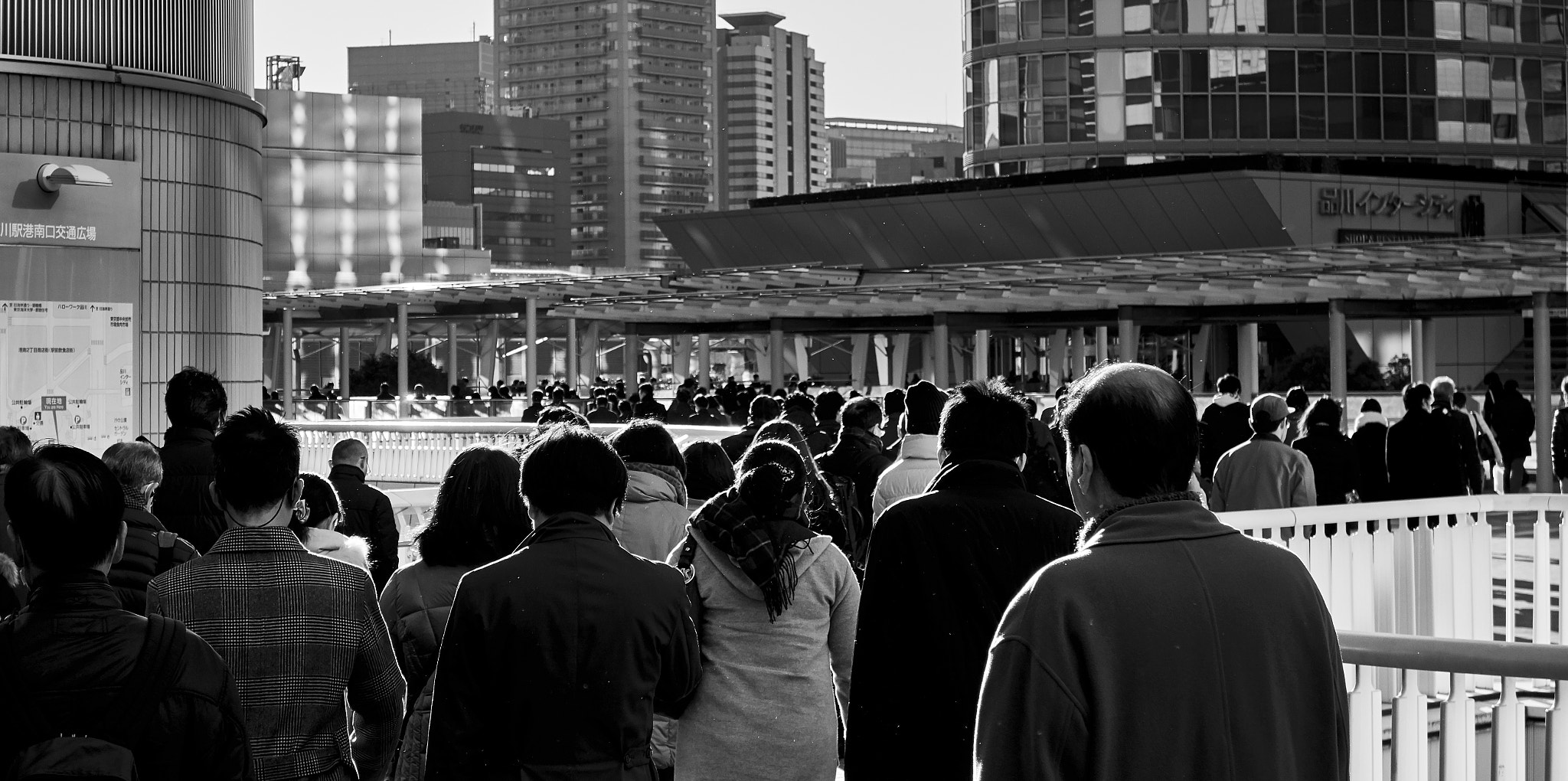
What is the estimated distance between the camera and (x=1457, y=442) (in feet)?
39.9

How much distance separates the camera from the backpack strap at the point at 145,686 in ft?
9.90

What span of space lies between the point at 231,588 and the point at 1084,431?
2143 millimetres

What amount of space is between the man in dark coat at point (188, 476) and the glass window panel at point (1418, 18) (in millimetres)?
Answer: 59265

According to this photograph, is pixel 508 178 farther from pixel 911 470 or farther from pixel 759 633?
pixel 759 633

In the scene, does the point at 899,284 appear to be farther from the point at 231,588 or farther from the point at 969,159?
the point at 231,588

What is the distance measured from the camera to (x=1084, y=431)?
8.95 feet

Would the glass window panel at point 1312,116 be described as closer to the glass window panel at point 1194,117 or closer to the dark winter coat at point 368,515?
the glass window panel at point 1194,117

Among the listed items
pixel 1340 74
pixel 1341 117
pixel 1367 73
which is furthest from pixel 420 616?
pixel 1367 73

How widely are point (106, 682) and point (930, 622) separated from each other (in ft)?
6.42

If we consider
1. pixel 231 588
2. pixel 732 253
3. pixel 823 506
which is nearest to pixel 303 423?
pixel 823 506

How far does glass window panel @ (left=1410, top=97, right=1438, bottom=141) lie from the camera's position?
59625 mm

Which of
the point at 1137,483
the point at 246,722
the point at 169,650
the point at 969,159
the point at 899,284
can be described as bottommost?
the point at 246,722

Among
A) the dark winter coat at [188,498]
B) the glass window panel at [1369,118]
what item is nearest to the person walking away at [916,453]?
the dark winter coat at [188,498]

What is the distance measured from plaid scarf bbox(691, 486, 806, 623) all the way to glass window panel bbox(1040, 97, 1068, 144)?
188 ft
